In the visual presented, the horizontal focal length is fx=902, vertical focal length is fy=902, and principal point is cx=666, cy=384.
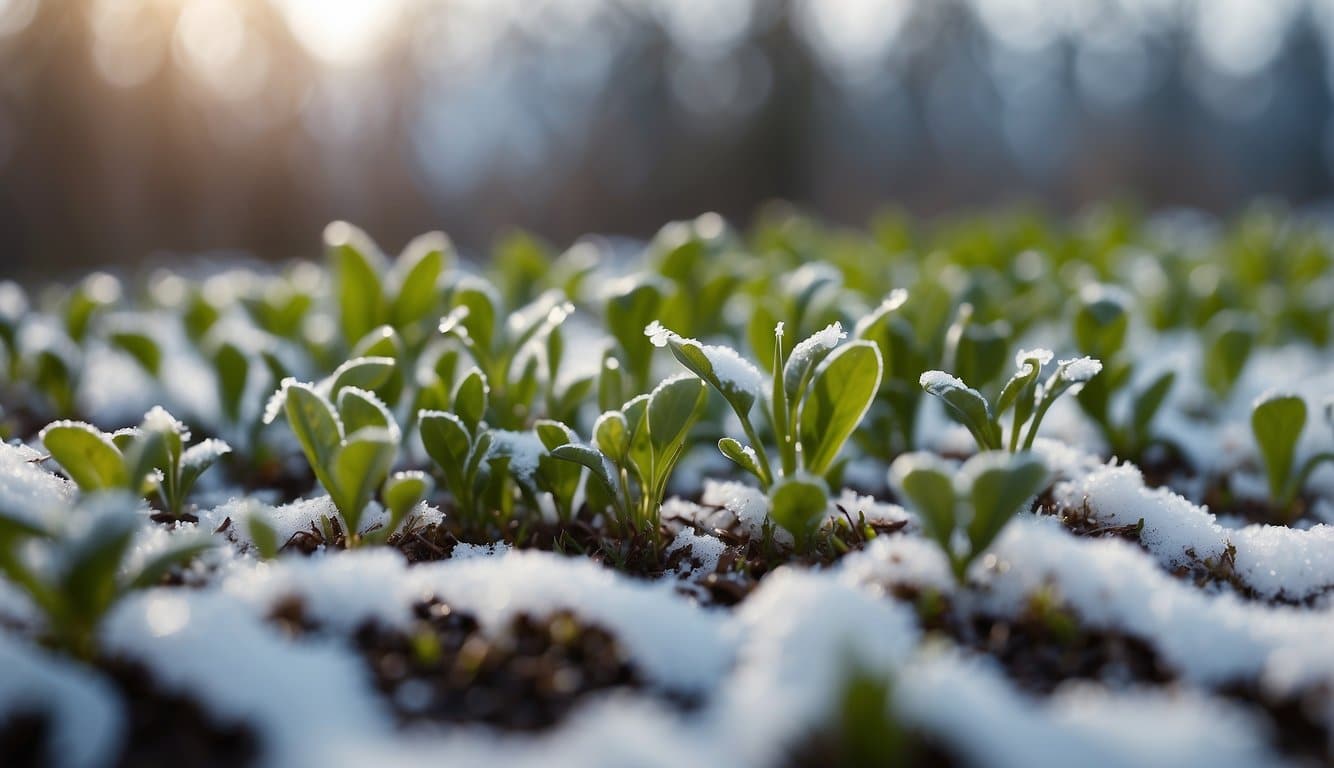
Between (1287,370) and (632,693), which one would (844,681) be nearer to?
(632,693)

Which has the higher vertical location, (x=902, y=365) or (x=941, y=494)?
(x=902, y=365)

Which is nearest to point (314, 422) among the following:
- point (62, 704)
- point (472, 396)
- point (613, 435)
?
point (472, 396)

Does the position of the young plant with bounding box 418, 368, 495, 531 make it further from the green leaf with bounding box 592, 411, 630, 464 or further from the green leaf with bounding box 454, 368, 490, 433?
the green leaf with bounding box 592, 411, 630, 464

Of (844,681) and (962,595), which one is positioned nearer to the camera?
(844,681)

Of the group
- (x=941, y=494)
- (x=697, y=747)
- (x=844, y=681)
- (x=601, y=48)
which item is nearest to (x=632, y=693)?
(x=697, y=747)

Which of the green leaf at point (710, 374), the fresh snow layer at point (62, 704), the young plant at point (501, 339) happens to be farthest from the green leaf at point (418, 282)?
the fresh snow layer at point (62, 704)

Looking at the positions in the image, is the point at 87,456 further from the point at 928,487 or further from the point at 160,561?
the point at 928,487
